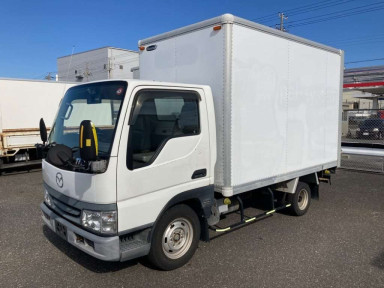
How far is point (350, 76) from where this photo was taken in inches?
830

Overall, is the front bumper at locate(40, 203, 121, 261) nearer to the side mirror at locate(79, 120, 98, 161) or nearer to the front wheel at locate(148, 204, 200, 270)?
the front wheel at locate(148, 204, 200, 270)

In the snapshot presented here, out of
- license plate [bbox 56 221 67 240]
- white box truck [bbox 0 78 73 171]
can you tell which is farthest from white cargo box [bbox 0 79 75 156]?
license plate [bbox 56 221 67 240]

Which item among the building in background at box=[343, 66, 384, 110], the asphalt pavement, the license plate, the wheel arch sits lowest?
the asphalt pavement

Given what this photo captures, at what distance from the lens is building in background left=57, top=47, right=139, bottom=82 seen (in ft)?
124

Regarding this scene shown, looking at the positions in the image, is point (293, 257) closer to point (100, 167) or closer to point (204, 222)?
point (204, 222)

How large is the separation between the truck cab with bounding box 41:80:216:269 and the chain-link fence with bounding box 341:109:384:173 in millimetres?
8316

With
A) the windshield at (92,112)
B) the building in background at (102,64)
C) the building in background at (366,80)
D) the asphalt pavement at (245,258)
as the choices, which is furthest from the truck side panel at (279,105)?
the building in background at (102,64)

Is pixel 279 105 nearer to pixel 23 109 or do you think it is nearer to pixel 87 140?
pixel 87 140

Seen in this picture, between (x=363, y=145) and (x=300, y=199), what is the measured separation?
7550mm

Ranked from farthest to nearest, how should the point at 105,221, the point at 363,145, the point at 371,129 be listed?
the point at 371,129, the point at 363,145, the point at 105,221

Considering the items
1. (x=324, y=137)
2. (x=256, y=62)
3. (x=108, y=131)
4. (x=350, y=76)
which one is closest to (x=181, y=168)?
(x=108, y=131)

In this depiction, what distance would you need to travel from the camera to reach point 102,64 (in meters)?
38.9

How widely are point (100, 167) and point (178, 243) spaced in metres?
1.45

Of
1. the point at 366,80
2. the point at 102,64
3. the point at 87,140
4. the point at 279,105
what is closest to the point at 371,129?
the point at 366,80
